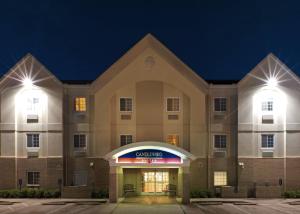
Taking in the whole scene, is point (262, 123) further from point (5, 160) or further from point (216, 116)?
point (5, 160)

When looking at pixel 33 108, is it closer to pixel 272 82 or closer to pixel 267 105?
pixel 267 105

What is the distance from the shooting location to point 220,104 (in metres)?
31.5

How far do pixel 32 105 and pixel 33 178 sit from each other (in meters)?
6.19

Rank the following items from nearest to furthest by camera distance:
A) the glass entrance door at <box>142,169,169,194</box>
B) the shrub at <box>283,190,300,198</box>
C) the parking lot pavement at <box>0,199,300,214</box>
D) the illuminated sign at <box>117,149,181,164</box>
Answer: the parking lot pavement at <box>0,199,300,214</box> < the illuminated sign at <box>117,149,181,164</box> < the shrub at <box>283,190,300,198</box> < the glass entrance door at <box>142,169,169,194</box>

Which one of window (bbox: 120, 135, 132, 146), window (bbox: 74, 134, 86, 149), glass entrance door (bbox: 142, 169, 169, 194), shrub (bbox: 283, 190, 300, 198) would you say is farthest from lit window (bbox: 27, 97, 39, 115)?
shrub (bbox: 283, 190, 300, 198)

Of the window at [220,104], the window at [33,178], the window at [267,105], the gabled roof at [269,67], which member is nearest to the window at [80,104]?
the window at [33,178]

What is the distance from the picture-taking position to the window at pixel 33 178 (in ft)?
102

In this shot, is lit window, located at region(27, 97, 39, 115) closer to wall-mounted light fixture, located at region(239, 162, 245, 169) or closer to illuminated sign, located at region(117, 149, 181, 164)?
illuminated sign, located at region(117, 149, 181, 164)

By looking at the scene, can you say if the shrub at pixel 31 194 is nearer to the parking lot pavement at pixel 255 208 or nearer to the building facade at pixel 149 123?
the building facade at pixel 149 123

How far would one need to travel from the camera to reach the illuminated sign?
92.0 feet

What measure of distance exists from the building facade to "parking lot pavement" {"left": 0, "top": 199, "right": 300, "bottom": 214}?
368 cm

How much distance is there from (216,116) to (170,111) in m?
3.95

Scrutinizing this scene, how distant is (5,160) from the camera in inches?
1223

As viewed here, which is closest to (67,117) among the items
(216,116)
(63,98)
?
(63,98)
